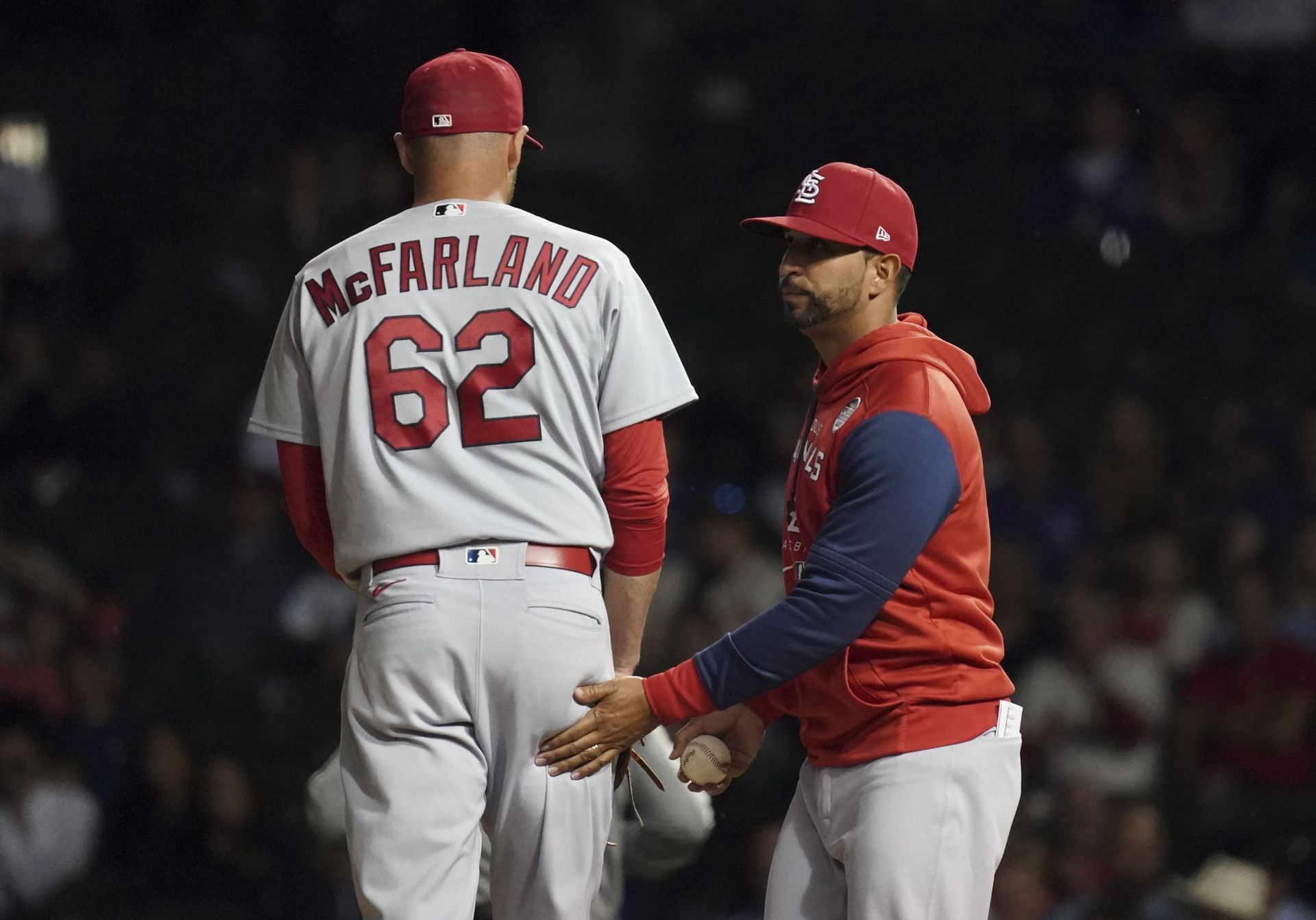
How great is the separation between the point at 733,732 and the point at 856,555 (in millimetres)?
574

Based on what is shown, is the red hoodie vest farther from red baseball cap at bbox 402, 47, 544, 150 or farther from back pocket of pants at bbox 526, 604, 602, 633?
red baseball cap at bbox 402, 47, 544, 150

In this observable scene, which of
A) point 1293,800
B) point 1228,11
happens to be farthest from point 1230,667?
point 1228,11

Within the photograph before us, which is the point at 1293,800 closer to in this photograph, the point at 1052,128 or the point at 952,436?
the point at 952,436

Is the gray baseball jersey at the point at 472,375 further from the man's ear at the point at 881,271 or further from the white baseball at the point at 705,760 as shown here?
the white baseball at the point at 705,760

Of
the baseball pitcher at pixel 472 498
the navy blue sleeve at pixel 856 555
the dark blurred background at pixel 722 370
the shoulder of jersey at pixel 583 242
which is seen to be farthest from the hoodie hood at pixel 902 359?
the dark blurred background at pixel 722 370

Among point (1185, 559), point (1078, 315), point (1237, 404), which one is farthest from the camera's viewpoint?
point (1078, 315)

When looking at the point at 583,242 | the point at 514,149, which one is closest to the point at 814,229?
the point at 583,242

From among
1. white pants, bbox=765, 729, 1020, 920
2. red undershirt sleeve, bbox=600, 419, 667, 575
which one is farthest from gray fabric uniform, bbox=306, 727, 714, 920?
red undershirt sleeve, bbox=600, 419, 667, 575

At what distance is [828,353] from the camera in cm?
294

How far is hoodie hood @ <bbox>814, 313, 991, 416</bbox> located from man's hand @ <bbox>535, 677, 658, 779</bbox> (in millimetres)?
624

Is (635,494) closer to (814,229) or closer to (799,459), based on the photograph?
(799,459)

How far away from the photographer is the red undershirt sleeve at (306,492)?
2775 mm

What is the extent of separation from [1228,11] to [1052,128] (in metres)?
1.47

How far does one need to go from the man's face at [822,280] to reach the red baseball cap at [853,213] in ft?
0.10
